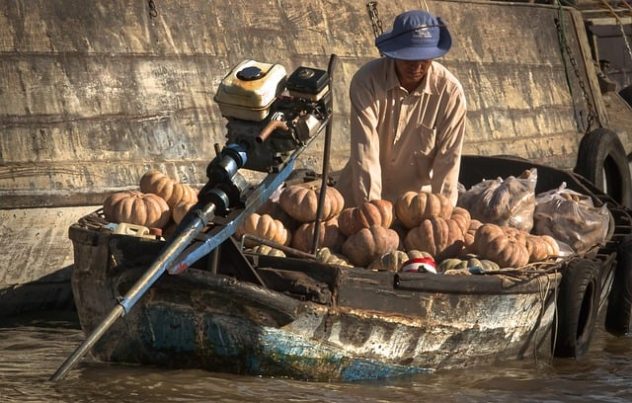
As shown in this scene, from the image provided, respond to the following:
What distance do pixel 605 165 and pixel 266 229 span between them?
620 centimetres

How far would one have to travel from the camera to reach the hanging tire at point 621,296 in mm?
9953

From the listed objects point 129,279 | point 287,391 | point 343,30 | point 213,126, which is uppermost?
point 343,30

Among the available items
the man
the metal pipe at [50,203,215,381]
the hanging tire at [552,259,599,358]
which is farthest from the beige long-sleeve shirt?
the metal pipe at [50,203,215,381]

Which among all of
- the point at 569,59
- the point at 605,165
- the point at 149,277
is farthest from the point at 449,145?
the point at 569,59

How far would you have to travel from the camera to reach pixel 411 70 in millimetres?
8844

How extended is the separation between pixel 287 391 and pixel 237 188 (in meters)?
1.19

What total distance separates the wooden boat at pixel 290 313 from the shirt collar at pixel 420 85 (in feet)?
4.42

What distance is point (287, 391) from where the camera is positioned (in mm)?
7688

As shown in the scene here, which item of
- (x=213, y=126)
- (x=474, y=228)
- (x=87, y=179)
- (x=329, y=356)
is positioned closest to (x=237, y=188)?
(x=329, y=356)

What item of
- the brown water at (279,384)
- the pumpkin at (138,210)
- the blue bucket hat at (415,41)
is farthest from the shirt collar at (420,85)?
the brown water at (279,384)

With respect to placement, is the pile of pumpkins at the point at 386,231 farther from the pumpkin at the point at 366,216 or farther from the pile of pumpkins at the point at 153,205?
the pile of pumpkins at the point at 153,205

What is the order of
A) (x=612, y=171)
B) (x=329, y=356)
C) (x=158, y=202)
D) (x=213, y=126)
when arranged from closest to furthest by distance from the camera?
(x=329, y=356)
(x=158, y=202)
(x=213, y=126)
(x=612, y=171)

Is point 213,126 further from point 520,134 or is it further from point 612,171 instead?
point 520,134

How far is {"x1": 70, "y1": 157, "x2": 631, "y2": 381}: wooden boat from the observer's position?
748cm
